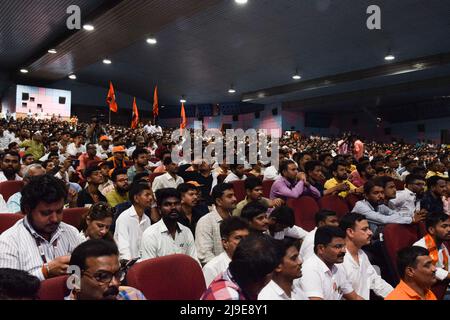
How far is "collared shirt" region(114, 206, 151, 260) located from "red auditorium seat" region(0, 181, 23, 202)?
174 centimetres

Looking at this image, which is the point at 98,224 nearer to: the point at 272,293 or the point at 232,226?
the point at 232,226

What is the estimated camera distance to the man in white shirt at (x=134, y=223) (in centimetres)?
302

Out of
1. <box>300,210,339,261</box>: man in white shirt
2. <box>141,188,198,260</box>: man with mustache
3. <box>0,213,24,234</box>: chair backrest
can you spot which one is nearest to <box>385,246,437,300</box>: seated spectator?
<box>300,210,339,261</box>: man in white shirt

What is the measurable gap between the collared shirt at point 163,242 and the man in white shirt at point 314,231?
0.86 m

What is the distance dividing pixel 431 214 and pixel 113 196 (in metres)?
3.01

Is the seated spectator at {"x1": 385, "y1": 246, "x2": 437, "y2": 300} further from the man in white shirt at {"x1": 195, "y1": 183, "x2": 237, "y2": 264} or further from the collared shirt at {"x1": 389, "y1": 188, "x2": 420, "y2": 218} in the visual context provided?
the collared shirt at {"x1": 389, "y1": 188, "x2": 420, "y2": 218}

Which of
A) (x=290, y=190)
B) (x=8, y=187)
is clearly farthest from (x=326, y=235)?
(x=8, y=187)

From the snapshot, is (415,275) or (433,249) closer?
(415,275)

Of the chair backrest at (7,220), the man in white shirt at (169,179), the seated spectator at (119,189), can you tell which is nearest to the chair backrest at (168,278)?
the chair backrest at (7,220)

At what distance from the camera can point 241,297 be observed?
1527 mm

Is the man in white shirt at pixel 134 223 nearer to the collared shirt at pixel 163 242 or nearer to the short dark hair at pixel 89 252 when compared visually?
the collared shirt at pixel 163 242

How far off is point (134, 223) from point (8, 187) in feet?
6.30

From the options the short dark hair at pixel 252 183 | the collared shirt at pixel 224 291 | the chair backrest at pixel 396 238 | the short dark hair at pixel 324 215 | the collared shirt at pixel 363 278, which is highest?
the short dark hair at pixel 252 183

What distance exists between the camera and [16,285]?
1291mm
